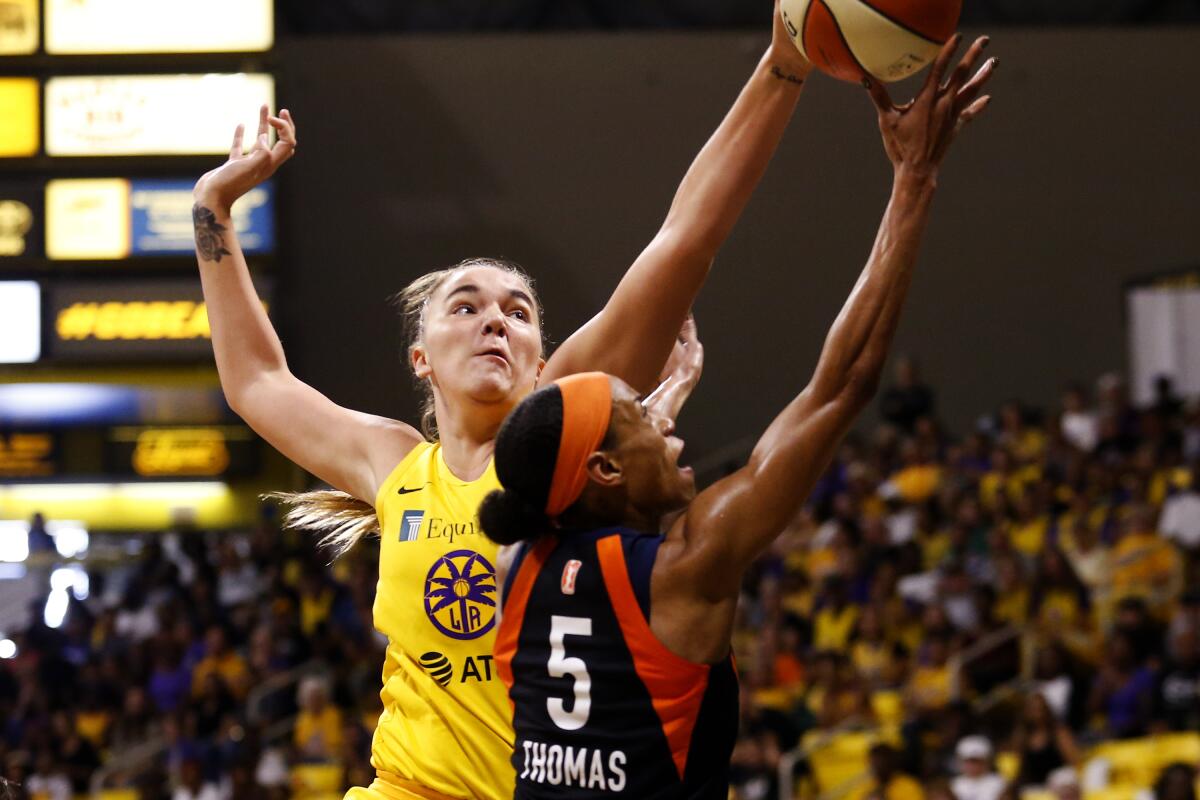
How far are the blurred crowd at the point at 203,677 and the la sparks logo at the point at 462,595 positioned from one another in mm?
6651

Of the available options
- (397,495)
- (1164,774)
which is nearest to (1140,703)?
(1164,774)

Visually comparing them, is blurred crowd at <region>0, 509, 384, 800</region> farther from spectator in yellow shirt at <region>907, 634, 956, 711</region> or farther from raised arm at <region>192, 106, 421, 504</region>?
raised arm at <region>192, 106, 421, 504</region>

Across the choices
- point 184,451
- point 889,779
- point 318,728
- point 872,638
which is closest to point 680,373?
point 889,779

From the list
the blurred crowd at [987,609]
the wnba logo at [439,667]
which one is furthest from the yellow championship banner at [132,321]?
the wnba logo at [439,667]

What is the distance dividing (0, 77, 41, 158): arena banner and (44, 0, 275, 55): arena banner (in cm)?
29

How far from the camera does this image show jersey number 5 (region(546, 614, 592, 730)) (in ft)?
8.23

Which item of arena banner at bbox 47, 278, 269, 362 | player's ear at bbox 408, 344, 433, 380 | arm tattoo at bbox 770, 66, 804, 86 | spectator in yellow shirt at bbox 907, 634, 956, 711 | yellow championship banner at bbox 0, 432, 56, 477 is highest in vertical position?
arm tattoo at bbox 770, 66, 804, 86

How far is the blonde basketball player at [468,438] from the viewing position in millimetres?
2996

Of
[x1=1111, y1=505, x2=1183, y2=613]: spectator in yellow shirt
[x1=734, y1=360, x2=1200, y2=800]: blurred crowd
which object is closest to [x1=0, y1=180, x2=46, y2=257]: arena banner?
[x1=734, y1=360, x2=1200, y2=800]: blurred crowd

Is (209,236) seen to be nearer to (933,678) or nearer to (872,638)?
(933,678)

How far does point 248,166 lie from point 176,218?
758 centimetres

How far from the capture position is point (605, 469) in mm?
2564

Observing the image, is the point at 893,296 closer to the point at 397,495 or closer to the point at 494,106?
the point at 397,495

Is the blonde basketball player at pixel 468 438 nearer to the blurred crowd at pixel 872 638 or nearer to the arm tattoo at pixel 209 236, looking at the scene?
the arm tattoo at pixel 209 236
